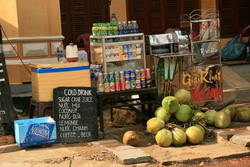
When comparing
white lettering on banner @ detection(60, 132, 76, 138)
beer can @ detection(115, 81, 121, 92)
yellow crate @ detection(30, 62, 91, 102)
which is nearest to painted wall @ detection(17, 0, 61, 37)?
yellow crate @ detection(30, 62, 91, 102)

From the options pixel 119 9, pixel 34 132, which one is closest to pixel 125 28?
pixel 34 132

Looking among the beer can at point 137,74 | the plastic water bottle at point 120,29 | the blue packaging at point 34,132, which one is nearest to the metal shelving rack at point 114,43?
the plastic water bottle at point 120,29

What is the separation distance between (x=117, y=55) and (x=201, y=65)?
5.36 feet

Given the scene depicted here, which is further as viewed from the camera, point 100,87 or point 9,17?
point 9,17

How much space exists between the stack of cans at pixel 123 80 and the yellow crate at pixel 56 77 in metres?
0.24

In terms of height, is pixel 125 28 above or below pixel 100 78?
above

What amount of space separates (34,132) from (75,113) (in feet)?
2.56

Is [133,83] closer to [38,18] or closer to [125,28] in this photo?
[125,28]

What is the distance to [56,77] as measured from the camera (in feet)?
25.6

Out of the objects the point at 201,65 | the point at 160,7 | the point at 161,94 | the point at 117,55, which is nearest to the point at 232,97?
the point at 201,65

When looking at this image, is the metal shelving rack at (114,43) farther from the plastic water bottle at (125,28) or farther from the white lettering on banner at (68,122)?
the white lettering on banner at (68,122)

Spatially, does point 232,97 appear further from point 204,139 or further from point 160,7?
point 160,7

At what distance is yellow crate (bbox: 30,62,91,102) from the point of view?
25.4ft

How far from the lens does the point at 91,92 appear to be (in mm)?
7910
